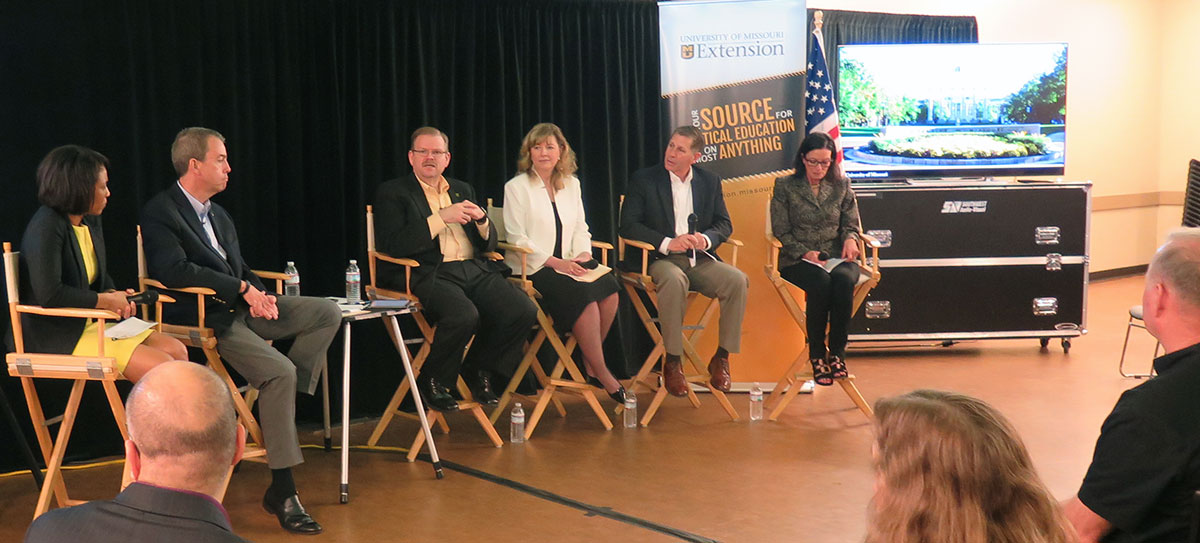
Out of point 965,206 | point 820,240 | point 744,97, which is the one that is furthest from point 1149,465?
point 965,206

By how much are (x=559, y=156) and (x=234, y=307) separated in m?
1.86

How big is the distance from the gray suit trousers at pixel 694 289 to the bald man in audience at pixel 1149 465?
3467mm

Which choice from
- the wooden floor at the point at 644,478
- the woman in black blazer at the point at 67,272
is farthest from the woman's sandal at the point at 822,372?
the woman in black blazer at the point at 67,272

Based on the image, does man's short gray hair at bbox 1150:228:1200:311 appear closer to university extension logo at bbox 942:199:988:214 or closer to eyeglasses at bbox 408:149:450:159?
eyeglasses at bbox 408:149:450:159

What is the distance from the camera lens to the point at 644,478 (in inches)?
188

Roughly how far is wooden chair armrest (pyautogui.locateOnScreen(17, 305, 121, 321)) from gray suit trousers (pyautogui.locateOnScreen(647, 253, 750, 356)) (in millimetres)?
2635

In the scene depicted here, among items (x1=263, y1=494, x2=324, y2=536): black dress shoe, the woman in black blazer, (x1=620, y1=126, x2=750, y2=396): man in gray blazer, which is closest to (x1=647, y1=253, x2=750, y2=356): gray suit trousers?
(x1=620, y1=126, x2=750, y2=396): man in gray blazer

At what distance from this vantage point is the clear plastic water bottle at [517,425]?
5.31m

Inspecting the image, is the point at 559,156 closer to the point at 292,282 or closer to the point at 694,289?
the point at 694,289

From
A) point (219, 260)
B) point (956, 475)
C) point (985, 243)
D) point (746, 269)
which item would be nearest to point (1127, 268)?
point (985, 243)

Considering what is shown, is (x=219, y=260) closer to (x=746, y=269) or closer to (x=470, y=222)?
(x=470, y=222)

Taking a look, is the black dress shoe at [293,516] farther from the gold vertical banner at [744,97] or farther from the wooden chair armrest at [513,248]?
the gold vertical banner at [744,97]

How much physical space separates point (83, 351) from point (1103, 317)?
758 cm

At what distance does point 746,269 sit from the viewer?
6363 mm
